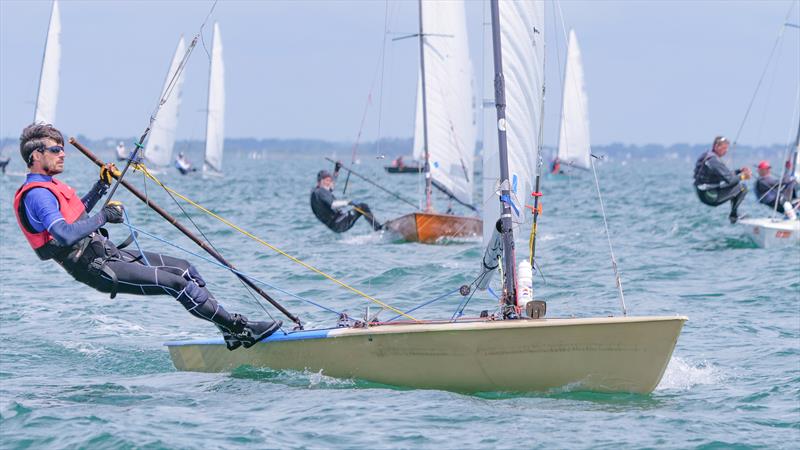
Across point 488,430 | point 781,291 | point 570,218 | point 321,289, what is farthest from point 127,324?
point 570,218

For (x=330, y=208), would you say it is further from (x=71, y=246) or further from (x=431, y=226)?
(x=71, y=246)

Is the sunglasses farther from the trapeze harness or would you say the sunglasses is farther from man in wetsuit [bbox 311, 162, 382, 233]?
man in wetsuit [bbox 311, 162, 382, 233]

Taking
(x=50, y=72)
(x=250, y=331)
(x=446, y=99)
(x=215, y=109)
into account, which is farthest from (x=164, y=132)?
(x=250, y=331)

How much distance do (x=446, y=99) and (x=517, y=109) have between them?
45.2ft

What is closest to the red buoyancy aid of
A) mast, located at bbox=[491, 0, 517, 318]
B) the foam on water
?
mast, located at bbox=[491, 0, 517, 318]

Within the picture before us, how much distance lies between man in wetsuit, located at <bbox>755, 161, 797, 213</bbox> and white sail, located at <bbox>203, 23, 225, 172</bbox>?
3895cm

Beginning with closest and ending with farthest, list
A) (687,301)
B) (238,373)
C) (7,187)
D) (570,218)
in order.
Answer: (238,373) < (687,301) < (570,218) < (7,187)

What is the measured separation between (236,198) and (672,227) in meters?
18.0

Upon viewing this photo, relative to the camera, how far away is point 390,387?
8102 millimetres

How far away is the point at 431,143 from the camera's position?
72.5 feet

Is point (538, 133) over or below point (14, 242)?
over

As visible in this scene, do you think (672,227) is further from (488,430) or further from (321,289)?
(488,430)

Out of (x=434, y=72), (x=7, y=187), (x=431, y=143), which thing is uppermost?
(x=434, y=72)

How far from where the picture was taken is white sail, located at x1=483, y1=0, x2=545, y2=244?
864 cm
